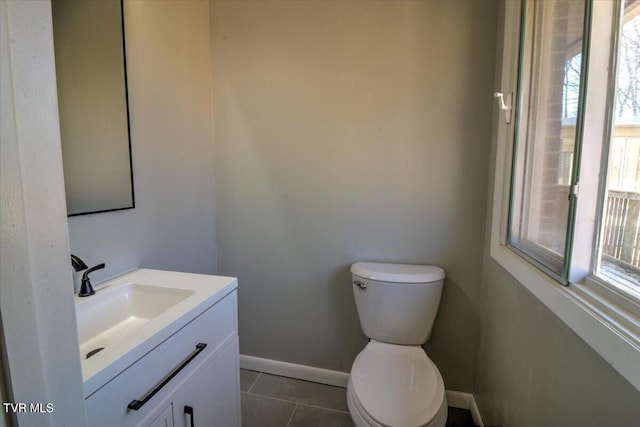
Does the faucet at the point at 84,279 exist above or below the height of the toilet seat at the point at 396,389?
above

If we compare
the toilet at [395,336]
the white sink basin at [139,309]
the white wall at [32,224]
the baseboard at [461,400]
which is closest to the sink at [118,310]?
the white sink basin at [139,309]

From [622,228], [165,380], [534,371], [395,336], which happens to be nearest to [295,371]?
[395,336]

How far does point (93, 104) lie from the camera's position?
3.97ft

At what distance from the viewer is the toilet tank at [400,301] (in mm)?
1579

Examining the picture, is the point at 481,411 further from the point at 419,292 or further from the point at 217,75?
the point at 217,75

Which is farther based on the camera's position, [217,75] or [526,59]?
[217,75]

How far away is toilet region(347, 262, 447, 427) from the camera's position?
1.27 m

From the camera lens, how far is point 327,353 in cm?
195

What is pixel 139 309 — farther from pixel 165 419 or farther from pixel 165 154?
pixel 165 154

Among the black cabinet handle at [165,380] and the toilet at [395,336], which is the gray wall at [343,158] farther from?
the black cabinet handle at [165,380]

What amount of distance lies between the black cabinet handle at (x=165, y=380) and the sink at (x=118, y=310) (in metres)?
0.19

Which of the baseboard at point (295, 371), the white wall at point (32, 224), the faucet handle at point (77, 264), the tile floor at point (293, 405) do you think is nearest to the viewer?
the white wall at point (32, 224)

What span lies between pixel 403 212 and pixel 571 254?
0.89 metres

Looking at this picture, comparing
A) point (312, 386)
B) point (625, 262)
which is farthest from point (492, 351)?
point (312, 386)
